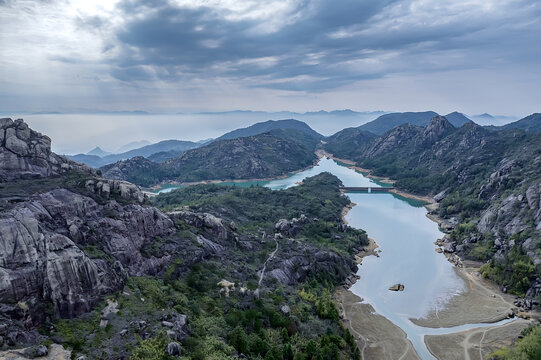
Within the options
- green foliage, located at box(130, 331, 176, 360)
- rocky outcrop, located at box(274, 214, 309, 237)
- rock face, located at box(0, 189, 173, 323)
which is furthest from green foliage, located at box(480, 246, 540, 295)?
green foliage, located at box(130, 331, 176, 360)

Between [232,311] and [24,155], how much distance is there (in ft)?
89.3

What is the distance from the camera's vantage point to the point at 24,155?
38375 millimetres

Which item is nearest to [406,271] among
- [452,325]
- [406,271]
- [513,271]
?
[406,271]

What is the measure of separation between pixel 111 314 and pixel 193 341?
21.4ft

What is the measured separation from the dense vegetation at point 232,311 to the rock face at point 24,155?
14196mm

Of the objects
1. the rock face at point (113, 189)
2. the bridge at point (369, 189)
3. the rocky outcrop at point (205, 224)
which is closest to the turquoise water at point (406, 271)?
the rocky outcrop at point (205, 224)

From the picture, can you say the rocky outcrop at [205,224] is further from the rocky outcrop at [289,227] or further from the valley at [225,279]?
the rocky outcrop at [289,227]

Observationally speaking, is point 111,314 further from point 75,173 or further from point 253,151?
point 253,151

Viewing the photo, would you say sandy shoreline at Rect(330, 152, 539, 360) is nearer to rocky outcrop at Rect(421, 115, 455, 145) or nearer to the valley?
the valley

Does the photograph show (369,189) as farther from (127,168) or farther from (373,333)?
(127,168)

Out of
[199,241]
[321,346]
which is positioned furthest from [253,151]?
[321,346]

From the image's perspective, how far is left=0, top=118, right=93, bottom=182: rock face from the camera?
3700 cm

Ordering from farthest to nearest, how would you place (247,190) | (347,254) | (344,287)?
(247,190) < (347,254) < (344,287)

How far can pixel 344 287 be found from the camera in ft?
180
